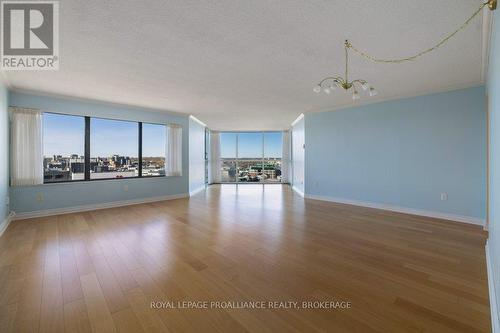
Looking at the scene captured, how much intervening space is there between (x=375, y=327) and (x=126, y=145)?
5.97 m

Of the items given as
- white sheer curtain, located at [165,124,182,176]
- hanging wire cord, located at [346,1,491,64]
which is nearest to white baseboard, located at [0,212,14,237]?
A: white sheer curtain, located at [165,124,182,176]

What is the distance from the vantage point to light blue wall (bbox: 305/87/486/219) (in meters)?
3.73

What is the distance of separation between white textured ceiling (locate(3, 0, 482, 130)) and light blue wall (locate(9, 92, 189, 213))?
16.0 inches

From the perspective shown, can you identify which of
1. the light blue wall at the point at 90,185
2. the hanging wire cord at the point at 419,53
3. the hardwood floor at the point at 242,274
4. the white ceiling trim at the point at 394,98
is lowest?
the hardwood floor at the point at 242,274

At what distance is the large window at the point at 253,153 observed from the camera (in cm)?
996

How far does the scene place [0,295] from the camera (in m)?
1.75

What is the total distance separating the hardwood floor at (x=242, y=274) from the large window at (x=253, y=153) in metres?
6.33

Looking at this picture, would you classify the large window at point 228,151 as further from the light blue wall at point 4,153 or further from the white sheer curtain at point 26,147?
the light blue wall at point 4,153

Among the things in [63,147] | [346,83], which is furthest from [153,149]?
[346,83]

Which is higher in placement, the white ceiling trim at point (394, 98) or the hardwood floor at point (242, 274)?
the white ceiling trim at point (394, 98)

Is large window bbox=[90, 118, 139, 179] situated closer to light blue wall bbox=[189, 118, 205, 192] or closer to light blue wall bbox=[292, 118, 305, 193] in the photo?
light blue wall bbox=[189, 118, 205, 192]

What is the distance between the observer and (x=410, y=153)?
4379 mm

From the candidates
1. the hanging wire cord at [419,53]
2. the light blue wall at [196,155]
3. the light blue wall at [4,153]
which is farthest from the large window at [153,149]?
the hanging wire cord at [419,53]

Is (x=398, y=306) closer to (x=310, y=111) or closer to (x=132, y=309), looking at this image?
(x=132, y=309)
